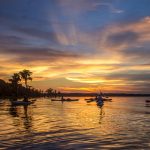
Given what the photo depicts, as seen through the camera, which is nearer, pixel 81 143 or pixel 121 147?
pixel 121 147

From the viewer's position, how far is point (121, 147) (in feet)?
88.9

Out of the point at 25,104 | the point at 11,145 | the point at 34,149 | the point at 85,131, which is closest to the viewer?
the point at 34,149

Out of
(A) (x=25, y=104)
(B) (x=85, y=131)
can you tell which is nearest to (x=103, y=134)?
(B) (x=85, y=131)

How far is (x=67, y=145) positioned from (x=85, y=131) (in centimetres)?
949

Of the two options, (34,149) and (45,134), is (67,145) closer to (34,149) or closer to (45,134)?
(34,149)

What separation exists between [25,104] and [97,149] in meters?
88.4

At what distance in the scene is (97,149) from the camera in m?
26.2

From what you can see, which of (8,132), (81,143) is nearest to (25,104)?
(8,132)

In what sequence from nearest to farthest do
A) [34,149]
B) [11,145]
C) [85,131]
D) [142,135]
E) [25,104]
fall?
1. [34,149]
2. [11,145]
3. [142,135]
4. [85,131]
5. [25,104]

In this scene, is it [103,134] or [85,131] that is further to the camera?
[85,131]

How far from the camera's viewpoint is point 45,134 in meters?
34.6

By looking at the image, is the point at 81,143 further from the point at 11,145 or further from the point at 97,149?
the point at 11,145

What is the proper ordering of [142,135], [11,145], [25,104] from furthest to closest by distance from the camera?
1. [25,104]
2. [142,135]
3. [11,145]

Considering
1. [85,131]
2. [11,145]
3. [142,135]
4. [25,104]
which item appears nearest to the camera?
[11,145]
